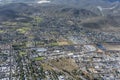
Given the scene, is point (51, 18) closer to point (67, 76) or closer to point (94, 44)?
point (94, 44)

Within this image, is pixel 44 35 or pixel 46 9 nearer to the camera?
pixel 44 35

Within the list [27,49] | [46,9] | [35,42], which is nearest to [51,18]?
[46,9]

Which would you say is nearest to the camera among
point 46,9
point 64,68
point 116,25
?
point 64,68

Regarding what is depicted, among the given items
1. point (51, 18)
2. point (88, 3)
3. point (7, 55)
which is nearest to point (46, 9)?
point (51, 18)

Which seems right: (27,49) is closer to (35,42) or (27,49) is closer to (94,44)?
(35,42)

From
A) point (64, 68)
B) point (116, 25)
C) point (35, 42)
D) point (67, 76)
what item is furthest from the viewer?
point (116, 25)

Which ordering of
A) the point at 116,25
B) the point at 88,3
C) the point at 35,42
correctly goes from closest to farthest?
the point at 35,42
the point at 116,25
the point at 88,3
